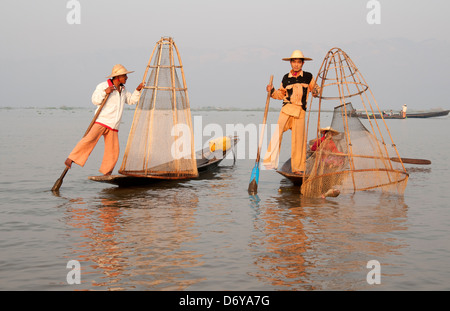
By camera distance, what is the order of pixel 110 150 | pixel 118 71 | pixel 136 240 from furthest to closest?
pixel 110 150, pixel 118 71, pixel 136 240

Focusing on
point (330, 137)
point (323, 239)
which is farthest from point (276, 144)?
point (323, 239)

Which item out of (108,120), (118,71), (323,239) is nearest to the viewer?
(323,239)

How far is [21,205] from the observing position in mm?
8703

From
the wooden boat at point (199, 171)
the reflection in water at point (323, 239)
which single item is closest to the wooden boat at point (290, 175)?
the reflection in water at point (323, 239)

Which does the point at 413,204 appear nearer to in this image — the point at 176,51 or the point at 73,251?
the point at 176,51

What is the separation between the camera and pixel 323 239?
663 centimetres

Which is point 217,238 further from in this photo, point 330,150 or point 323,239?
point 330,150

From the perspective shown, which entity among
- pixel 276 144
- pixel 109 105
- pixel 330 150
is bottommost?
pixel 330 150

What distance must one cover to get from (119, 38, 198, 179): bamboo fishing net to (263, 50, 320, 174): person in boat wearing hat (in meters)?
1.74

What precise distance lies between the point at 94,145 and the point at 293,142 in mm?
3648

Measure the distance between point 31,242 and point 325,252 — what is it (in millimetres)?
3446

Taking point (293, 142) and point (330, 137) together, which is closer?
point (330, 137)
